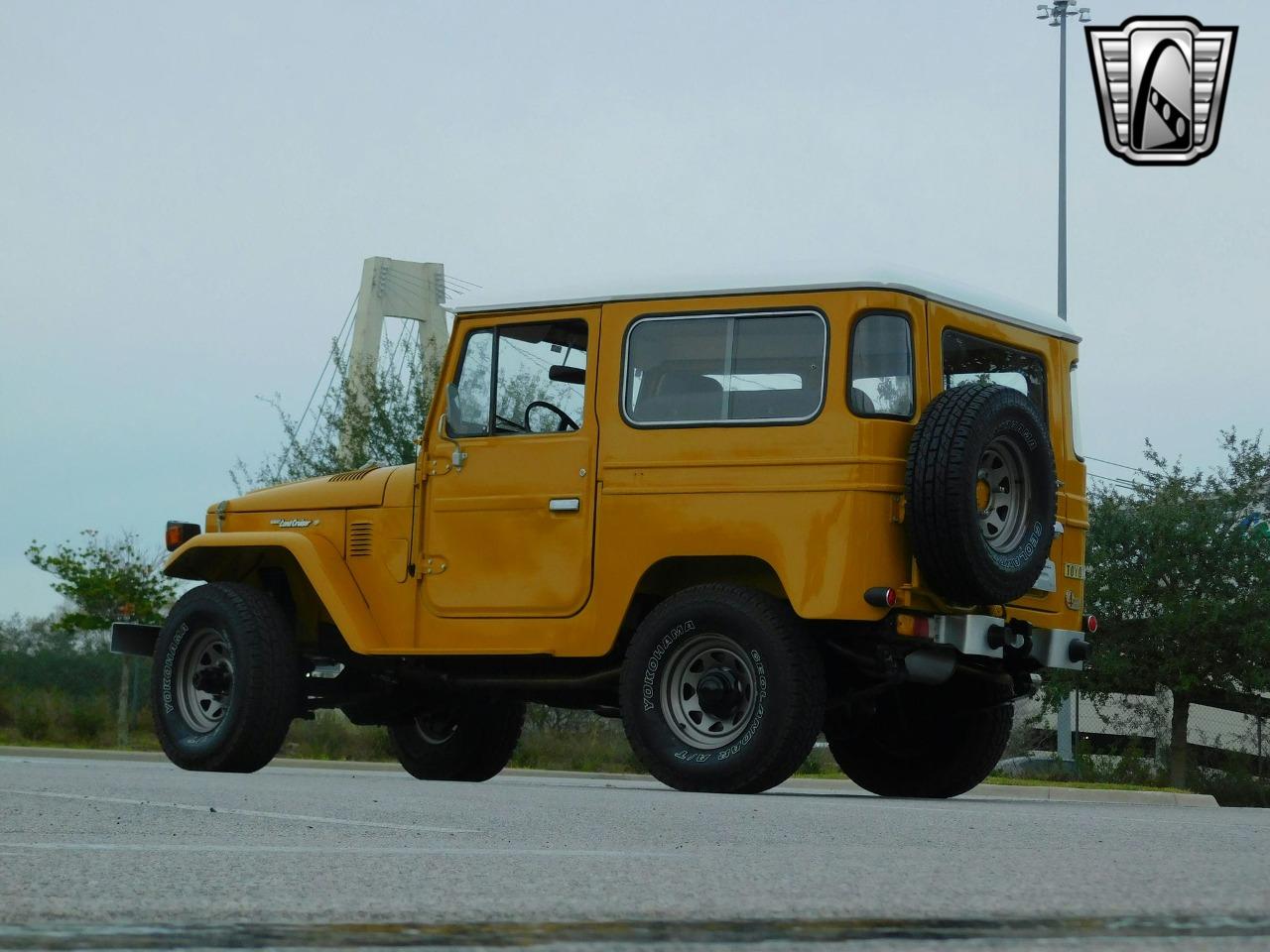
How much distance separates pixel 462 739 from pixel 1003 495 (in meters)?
Answer: 4.44

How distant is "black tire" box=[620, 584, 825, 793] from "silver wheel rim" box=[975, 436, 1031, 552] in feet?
3.61

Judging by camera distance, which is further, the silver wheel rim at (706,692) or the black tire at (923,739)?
the black tire at (923,739)

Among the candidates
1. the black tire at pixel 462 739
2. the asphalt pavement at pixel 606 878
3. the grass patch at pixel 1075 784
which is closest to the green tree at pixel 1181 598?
the grass patch at pixel 1075 784

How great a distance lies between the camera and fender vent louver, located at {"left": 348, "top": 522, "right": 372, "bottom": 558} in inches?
444

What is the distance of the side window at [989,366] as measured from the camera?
10297 millimetres

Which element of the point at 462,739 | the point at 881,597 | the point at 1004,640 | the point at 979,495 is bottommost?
the point at 462,739

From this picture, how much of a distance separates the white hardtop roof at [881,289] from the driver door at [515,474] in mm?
83

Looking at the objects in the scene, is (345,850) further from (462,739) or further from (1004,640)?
(462,739)

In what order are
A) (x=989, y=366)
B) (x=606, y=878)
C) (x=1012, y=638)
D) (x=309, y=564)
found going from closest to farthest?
(x=606, y=878) → (x=1012, y=638) → (x=989, y=366) → (x=309, y=564)

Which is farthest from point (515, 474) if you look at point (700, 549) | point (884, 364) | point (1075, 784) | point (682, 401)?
point (1075, 784)

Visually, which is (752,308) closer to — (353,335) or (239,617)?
(239,617)

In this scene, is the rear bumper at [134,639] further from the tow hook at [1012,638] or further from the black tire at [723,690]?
the tow hook at [1012,638]

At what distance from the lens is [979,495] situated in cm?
963

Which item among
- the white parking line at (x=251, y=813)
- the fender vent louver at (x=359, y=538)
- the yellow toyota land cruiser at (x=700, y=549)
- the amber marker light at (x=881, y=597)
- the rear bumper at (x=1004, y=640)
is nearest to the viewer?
the white parking line at (x=251, y=813)
